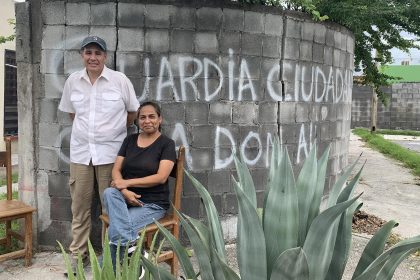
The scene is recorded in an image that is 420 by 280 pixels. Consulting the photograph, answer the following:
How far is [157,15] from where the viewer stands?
4008 mm

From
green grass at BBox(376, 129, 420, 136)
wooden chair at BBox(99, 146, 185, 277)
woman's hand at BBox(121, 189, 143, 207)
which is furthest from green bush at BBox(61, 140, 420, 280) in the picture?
green grass at BBox(376, 129, 420, 136)

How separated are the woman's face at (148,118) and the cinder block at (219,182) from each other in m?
0.95

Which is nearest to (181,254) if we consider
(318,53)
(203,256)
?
(203,256)

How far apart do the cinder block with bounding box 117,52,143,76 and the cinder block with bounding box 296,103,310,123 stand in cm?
170

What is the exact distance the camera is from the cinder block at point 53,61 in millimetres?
4070

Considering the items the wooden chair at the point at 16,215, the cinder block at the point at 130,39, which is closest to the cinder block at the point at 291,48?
the cinder block at the point at 130,39

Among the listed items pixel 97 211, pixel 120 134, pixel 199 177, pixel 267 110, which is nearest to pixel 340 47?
pixel 267 110

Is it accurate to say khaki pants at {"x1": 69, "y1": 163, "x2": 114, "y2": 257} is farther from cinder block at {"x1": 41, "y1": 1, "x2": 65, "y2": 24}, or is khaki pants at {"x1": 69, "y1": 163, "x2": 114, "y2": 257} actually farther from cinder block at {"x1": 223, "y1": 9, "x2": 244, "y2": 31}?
cinder block at {"x1": 223, "y1": 9, "x2": 244, "y2": 31}

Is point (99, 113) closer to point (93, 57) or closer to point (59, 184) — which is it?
point (93, 57)

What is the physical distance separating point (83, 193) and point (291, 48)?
2.42 metres

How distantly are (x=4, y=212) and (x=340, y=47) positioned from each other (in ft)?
13.0

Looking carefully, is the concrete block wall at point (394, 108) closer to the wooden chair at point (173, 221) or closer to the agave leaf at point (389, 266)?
the wooden chair at point (173, 221)

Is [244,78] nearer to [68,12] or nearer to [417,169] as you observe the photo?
[68,12]

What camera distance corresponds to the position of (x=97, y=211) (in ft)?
13.6
